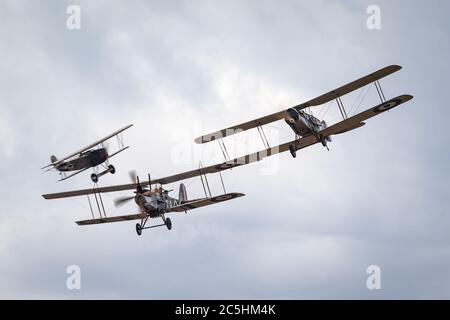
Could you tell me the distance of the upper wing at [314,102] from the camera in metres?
36.8

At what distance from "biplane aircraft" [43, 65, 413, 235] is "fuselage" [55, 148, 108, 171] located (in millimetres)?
1537

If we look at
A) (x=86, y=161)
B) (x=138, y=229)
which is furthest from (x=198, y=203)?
(x=86, y=161)

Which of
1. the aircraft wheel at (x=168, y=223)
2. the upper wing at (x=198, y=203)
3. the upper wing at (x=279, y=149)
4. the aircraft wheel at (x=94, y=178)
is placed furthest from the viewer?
the aircraft wheel at (x=94, y=178)

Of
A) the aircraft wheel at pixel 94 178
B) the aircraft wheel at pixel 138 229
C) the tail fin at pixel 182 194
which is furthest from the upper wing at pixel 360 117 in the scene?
the aircraft wheel at pixel 94 178

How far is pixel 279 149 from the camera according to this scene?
3884 centimetres

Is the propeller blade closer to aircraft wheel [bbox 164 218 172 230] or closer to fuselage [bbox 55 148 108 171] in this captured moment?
aircraft wheel [bbox 164 218 172 230]

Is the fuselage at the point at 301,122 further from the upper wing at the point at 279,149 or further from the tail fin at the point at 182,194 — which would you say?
the tail fin at the point at 182,194

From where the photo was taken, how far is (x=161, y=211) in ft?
132

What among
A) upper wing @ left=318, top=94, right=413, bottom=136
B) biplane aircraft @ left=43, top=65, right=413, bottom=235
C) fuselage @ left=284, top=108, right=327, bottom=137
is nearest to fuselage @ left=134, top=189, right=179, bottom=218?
biplane aircraft @ left=43, top=65, right=413, bottom=235

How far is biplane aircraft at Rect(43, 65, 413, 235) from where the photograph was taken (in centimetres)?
3709

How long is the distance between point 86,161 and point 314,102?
14396mm

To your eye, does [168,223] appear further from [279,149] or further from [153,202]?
[279,149]
